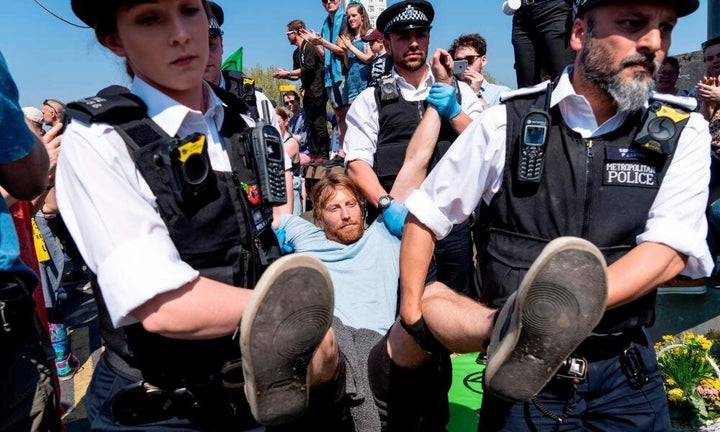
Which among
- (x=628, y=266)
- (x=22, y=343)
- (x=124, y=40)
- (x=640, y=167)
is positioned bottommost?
(x=22, y=343)

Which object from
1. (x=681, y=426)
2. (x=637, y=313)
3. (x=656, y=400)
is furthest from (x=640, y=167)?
(x=681, y=426)

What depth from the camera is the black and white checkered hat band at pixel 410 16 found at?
361 centimetres

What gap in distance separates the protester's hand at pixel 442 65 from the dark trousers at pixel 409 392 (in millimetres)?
1882

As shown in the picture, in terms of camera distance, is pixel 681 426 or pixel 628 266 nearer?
pixel 628 266

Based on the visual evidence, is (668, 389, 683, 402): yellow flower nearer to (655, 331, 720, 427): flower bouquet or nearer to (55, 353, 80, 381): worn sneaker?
(655, 331, 720, 427): flower bouquet

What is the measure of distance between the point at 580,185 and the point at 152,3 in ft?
4.55

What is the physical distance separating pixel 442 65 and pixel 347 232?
1197mm

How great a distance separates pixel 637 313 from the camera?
194cm

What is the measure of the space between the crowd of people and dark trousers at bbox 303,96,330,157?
592cm

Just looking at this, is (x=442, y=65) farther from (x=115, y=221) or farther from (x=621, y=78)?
(x=115, y=221)

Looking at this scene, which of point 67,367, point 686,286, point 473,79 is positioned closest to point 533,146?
point 686,286

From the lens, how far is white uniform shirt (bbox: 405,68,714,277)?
1.82 metres

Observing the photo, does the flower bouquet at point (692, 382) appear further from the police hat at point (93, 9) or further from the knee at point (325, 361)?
the police hat at point (93, 9)

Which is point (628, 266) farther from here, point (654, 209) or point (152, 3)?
point (152, 3)
